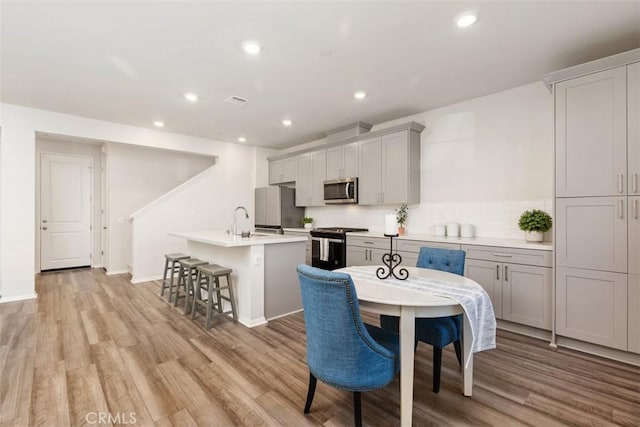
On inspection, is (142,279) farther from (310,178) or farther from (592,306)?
(592,306)

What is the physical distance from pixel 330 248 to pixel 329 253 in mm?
86

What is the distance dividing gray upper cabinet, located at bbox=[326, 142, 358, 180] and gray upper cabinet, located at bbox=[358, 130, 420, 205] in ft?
0.50

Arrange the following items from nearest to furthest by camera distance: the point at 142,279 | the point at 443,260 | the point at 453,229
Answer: the point at 443,260 → the point at 453,229 → the point at 142,279

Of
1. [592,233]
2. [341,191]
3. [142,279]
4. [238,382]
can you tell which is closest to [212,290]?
[238,382]

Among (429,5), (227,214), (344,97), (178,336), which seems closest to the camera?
(429,5)

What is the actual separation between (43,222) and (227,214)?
3.48 metres

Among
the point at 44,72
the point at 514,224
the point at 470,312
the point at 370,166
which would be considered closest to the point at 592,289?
the point at 514,224

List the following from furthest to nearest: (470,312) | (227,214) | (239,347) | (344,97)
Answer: (227,214) < (344,97) < (239,347) < (470,312)

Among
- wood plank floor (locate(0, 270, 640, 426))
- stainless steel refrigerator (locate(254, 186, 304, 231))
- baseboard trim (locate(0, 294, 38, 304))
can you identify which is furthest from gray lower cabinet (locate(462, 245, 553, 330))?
baseboard trim (locate(0, 294, 38, 304))

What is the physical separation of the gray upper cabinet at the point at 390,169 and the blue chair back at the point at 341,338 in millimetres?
3043

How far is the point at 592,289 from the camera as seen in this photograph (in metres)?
2.59

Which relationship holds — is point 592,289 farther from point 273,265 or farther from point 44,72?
point 44,72

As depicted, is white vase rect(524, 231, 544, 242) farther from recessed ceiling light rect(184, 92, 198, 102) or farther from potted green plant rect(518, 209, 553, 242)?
recessed ceiling light rect(184, 92, 198, 102)

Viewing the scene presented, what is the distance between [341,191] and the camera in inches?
201
